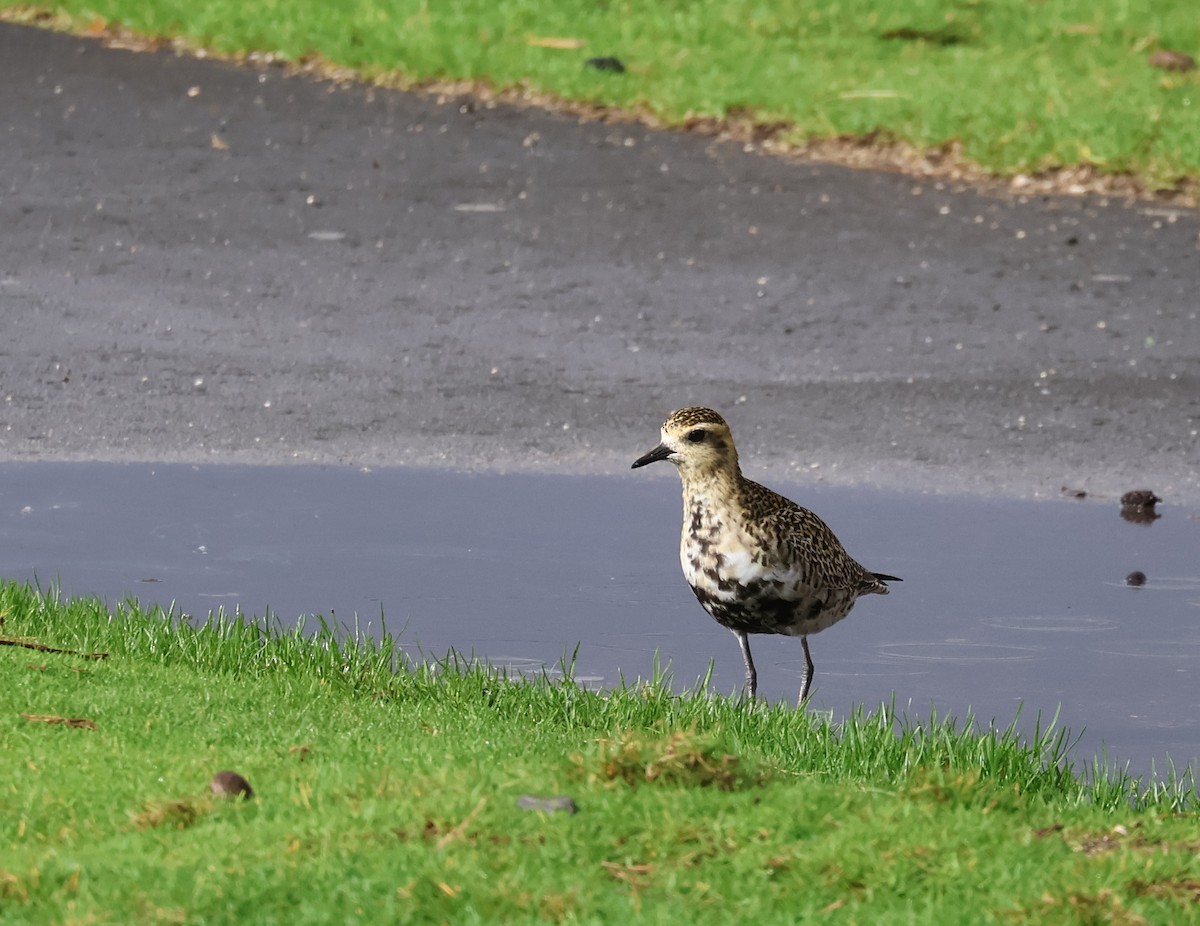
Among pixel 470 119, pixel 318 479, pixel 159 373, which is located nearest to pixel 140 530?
pixel 318 479

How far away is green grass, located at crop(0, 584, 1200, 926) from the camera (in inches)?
160

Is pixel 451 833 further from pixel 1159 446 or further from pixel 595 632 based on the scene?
pixel 1159 446

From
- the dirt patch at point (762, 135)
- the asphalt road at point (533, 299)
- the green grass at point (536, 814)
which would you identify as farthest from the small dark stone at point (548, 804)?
the dirt patch at point (762, 135)

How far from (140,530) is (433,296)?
10.5 feet

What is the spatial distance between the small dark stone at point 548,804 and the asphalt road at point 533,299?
415cm

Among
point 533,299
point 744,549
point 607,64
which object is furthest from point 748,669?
point 607,64

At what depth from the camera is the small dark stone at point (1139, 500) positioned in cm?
832

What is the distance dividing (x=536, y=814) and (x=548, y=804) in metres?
0.06

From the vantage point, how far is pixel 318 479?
27.6ft

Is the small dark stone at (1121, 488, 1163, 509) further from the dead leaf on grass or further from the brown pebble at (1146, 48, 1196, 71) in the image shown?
the brown pebble at (1146, 48, 1196, 71)

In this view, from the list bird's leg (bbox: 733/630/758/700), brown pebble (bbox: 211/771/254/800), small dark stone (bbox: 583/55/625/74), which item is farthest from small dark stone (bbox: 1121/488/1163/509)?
small dark stone (bbox: 583/55/625/74)

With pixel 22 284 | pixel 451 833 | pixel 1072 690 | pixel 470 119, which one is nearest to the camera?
pixel 451 833

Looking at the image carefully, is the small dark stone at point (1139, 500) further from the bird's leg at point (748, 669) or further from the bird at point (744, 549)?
the bird's leg at point (748, 669)

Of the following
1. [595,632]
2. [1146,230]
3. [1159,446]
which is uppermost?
[1146,230]
